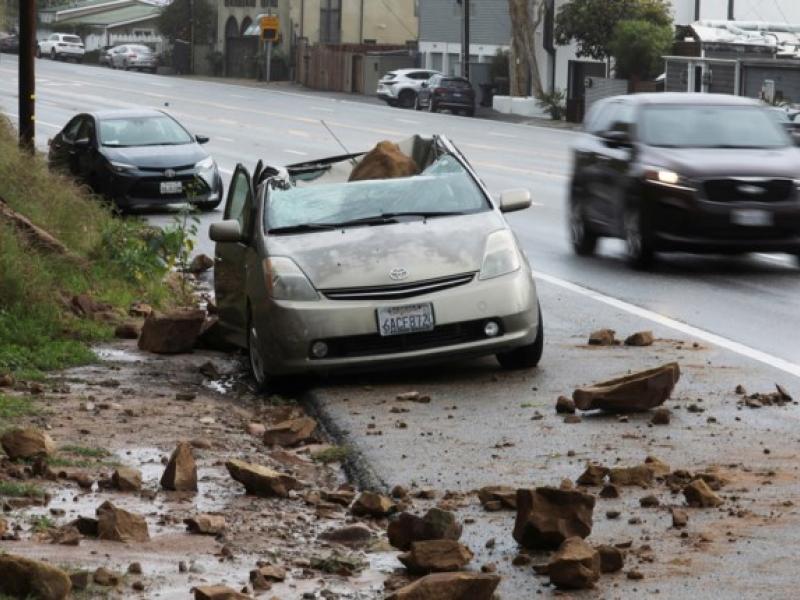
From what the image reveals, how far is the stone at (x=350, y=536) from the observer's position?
825 cm

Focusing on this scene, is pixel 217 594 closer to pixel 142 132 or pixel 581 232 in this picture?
pixel 581 232

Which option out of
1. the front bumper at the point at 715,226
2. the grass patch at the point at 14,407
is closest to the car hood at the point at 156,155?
the front bumper at the point at 715,226

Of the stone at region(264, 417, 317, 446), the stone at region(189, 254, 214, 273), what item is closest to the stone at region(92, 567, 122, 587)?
the stone at region(264, 417, 317, 446)

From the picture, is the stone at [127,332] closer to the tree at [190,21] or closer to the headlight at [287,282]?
the headlight at [287,282]

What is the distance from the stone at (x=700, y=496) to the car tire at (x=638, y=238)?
10.8 m

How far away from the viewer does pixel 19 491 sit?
29.3 feet

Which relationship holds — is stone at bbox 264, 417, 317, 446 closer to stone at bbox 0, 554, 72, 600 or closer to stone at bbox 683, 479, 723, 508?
stone at bbox 683, 479, 723, 508

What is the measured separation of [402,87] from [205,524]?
2641 inches

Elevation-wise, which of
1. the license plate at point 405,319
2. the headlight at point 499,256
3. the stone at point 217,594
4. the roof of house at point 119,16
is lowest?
the stone at point 217,594

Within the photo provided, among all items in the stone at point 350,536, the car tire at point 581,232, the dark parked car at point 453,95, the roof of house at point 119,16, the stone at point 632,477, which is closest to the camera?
the stone at point 350,536

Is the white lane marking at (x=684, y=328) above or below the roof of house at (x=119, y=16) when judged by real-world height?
below

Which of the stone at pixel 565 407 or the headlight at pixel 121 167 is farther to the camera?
the headlight at pixel 121 167

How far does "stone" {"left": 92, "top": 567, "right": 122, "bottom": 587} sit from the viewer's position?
7199 mm

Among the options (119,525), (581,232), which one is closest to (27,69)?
(581,232)
